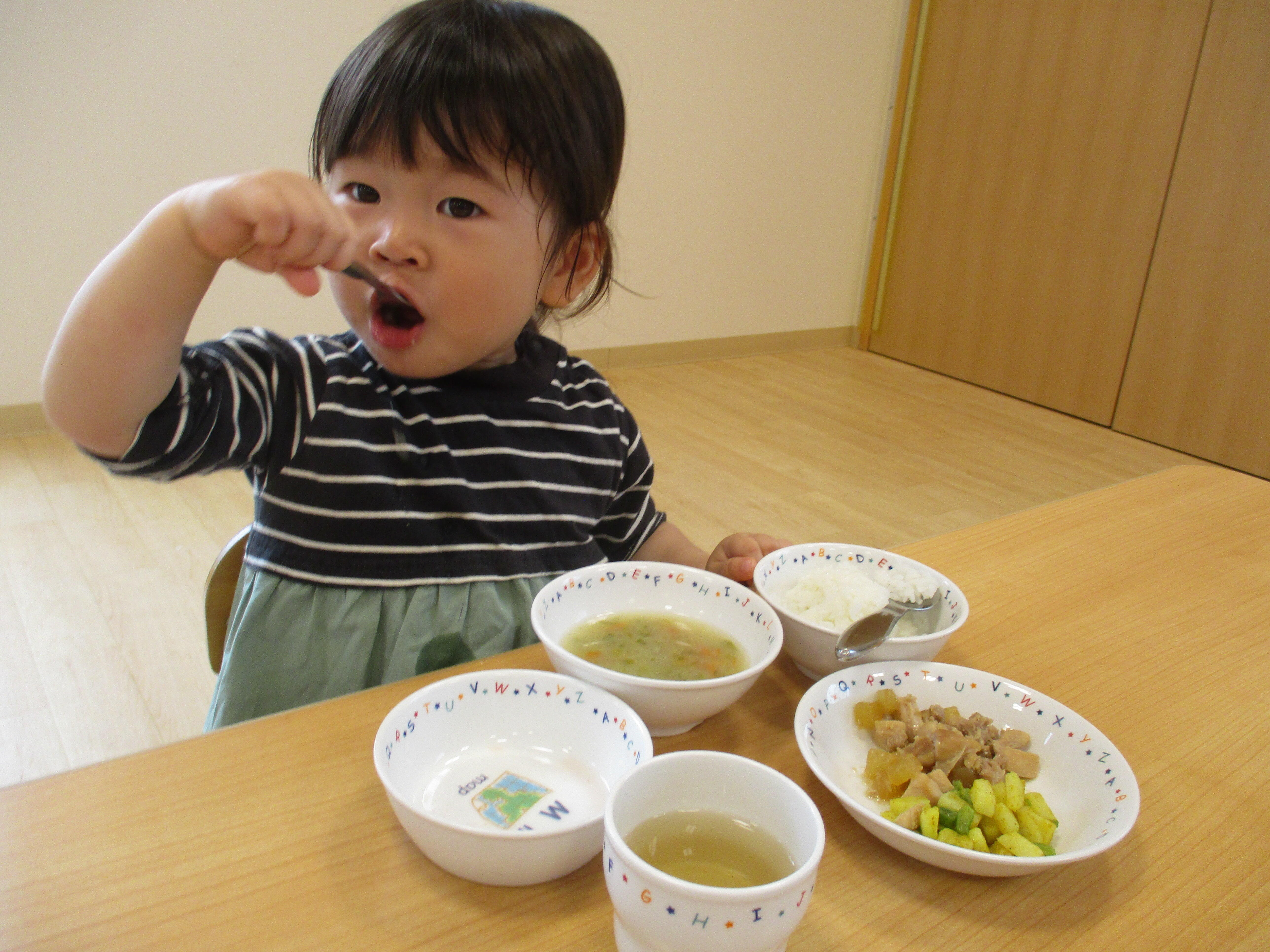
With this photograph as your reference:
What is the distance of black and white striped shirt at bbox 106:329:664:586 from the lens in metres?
0.81

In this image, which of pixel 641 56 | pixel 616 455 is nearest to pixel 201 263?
pixel 616 455

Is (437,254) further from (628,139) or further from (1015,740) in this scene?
(628,139)

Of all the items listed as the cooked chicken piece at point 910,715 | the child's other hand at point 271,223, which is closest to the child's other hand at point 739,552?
the cooked chicken piece at point 910,715

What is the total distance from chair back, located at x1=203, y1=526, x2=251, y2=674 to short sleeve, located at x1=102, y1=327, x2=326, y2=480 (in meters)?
0.09

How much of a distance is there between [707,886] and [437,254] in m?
0.55

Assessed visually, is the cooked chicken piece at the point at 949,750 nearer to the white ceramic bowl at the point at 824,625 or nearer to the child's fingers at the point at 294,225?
the white ceramic bowl at the point at 824,625

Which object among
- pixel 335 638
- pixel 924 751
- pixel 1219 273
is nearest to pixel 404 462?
pixel 335 638

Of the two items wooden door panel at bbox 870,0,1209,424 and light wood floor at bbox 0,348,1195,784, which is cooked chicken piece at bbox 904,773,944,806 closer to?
light wood floor at bbox 0,348,1195,784

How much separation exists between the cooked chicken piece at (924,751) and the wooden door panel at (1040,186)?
3.28 metres

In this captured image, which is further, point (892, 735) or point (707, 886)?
point (892, 735)

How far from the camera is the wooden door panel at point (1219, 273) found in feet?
9.61

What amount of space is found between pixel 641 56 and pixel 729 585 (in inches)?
118

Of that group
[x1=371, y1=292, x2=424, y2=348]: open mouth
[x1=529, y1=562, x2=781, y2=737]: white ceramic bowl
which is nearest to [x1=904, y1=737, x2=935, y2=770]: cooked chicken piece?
[x1=529, y1=562, x2=781, y2=737]: white ceramic bowl

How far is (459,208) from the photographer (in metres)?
0.79
